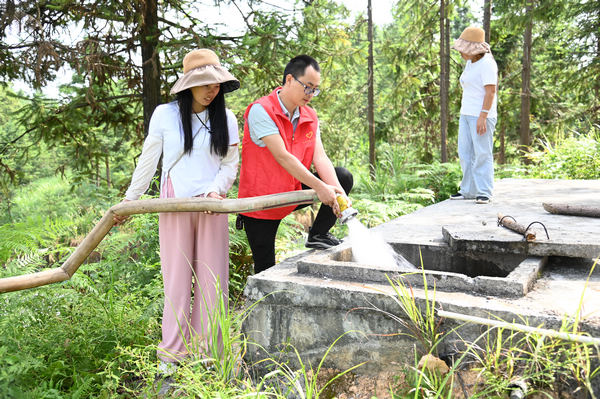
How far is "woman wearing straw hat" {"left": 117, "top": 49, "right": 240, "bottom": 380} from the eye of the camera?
312 centimetres

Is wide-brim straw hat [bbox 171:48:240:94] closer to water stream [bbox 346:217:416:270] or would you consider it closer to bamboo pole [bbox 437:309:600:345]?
water stream [bbox 346:217:416:270]

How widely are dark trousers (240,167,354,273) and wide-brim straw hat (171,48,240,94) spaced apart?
1038mm

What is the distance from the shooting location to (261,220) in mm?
3551

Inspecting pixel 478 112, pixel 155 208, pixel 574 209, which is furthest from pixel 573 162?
pixel 155 208

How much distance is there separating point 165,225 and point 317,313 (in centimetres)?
120

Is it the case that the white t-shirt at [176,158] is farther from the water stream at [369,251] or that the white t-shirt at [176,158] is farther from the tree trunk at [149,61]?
the tree trunk at [149,61]

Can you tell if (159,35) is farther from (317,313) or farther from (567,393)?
(567,393)

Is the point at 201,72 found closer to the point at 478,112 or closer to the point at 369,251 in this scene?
the point at 369,251

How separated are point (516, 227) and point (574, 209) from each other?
135 cm

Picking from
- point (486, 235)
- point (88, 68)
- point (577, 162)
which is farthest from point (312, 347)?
point (577, 162)

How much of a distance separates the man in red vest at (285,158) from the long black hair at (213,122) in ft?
0.75

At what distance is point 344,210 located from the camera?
10.4 ft

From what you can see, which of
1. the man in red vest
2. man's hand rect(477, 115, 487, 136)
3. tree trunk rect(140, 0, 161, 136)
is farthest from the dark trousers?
tree trunk rect(140, 0, 161, 136)

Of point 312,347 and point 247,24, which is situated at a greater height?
point 247,24
